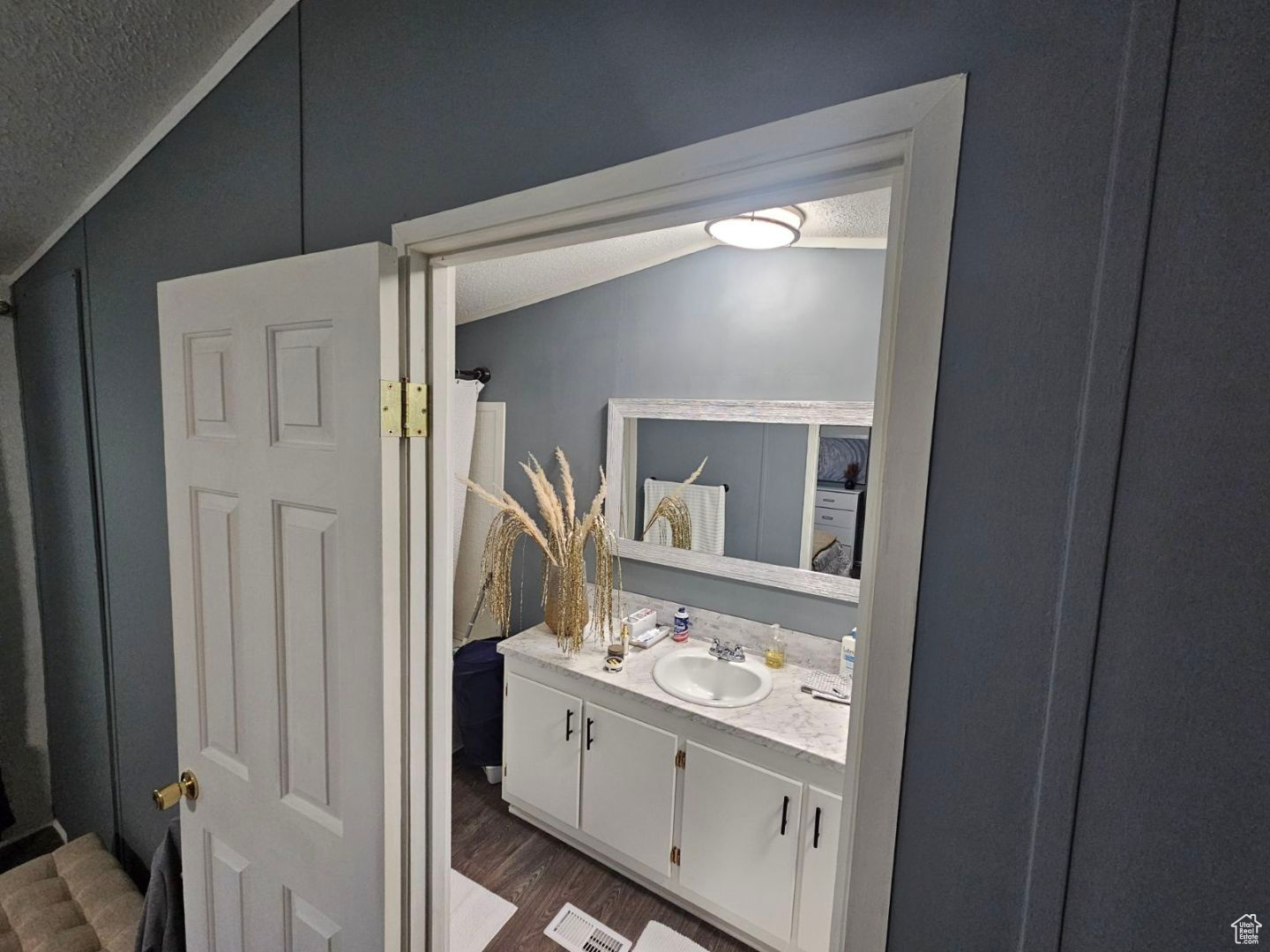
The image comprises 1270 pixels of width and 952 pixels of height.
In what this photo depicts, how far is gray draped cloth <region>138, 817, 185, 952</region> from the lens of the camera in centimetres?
142

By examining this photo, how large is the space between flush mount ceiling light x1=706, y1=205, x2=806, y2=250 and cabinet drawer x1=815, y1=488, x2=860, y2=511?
2.95ft

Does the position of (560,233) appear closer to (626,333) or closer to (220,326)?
(220,326)

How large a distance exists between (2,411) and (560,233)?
255 cm

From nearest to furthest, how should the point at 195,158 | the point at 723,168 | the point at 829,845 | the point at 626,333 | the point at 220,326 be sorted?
the point at 723,168
the point at 220,326
the point at 195,158
the point at 829,845
the point at 626,333

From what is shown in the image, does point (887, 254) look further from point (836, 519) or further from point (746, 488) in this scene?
point (746, 488)

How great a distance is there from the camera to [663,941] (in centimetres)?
185

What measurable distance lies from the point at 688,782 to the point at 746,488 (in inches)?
43.1

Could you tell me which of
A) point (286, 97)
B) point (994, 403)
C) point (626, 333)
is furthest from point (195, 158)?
point (994, 403)

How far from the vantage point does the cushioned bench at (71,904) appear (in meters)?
1.56

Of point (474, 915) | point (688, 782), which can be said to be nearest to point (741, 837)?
point (688, 782)

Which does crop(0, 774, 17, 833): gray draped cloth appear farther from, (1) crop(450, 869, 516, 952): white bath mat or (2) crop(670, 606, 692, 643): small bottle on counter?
(2) crop(670, 606, 692, 643): small bottle on counter

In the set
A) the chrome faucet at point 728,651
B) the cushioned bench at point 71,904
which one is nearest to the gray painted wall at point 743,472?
the chrome faucet at point 728,651

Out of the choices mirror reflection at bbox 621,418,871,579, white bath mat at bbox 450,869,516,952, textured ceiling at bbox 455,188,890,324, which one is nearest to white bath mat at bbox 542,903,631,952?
white bath mat at bbox 450,869,516,952

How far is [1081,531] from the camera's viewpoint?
1.58 ft
